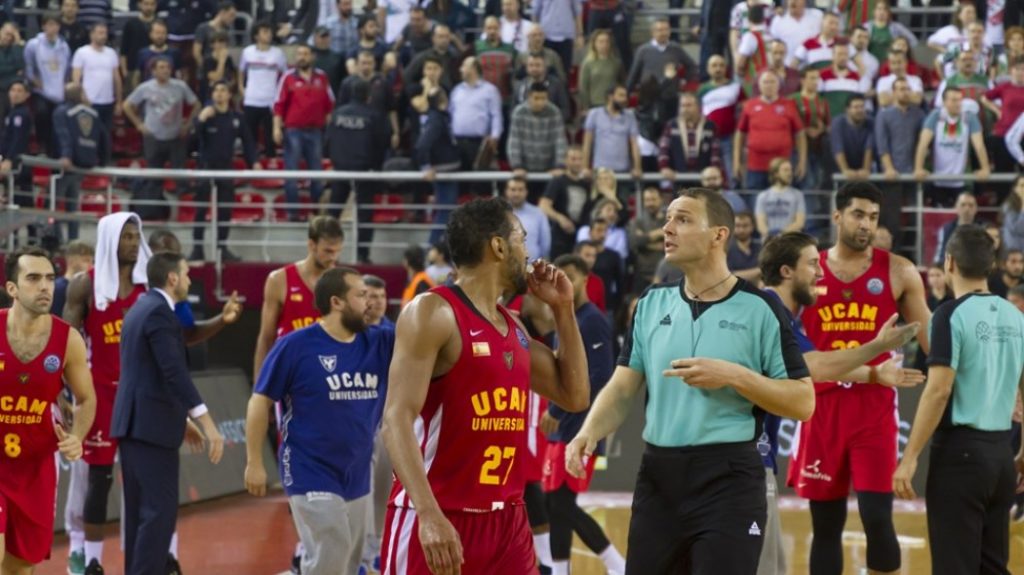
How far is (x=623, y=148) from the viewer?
1914 cm

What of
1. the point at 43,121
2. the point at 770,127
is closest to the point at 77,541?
the point at 770,127

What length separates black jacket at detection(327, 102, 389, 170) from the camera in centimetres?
1977

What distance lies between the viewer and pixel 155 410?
9.92 meters

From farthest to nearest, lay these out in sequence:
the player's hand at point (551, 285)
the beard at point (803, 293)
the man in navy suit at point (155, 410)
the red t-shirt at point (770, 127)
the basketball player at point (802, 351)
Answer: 1. the red t-shirt at point (770, 127)
2. the man in navy suit at point (155, 410)
3. the beard at point (803, 293)
4. the basketball player at point (802, 351)
5. the player's hand at point (551, 285)

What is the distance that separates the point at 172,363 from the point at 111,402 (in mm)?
2128

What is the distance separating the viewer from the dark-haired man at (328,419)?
887 centimetres

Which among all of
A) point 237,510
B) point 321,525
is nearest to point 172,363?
point 321,525

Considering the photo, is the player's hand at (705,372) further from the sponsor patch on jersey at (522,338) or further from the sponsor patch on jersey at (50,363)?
the sponsor patch on jersey at (50,363)

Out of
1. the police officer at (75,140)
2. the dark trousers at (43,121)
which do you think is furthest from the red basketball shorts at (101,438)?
the dark trousers at (43,121)

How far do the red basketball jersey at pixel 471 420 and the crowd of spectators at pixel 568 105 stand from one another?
34.6 feet

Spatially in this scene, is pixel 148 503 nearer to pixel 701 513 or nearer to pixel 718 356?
pixel 701 513

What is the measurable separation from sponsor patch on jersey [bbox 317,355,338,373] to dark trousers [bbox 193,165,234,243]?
1090cm

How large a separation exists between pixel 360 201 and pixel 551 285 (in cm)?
1367

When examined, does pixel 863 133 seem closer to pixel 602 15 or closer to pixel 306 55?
pixel 602 15
